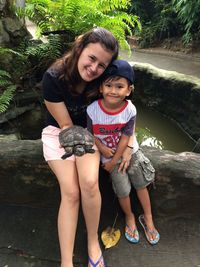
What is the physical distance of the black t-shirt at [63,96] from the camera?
208cm

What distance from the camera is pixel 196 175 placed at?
2.20m

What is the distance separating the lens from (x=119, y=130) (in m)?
2.10

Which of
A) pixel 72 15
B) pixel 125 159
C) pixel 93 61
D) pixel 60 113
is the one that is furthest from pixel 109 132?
pixel 72 15

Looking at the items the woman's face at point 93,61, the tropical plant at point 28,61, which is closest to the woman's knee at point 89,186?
A: the woman's face at point 93,61

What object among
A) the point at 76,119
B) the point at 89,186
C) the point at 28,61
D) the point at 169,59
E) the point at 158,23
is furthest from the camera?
the point at 158,23

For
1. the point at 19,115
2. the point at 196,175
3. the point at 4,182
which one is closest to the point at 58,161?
the point at 4,182

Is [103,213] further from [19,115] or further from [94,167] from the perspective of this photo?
[19,115]

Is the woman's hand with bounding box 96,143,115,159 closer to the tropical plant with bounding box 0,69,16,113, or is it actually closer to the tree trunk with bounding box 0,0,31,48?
the tropical plant with bounding box 0,69,16,113

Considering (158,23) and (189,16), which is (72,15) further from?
(158,23)

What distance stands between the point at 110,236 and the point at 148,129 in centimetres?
229

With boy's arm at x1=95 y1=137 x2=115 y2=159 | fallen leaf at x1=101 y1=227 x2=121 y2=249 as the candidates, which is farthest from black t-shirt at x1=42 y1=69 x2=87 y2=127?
fallen leaf at x1=101 y1=227 x2=121 y2=249

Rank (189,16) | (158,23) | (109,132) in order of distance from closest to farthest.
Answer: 1. (109,132)
2. (189,16)
3. (158,23)

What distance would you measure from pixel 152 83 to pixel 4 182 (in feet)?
9.02

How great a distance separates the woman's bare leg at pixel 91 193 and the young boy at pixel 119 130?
126 mm
